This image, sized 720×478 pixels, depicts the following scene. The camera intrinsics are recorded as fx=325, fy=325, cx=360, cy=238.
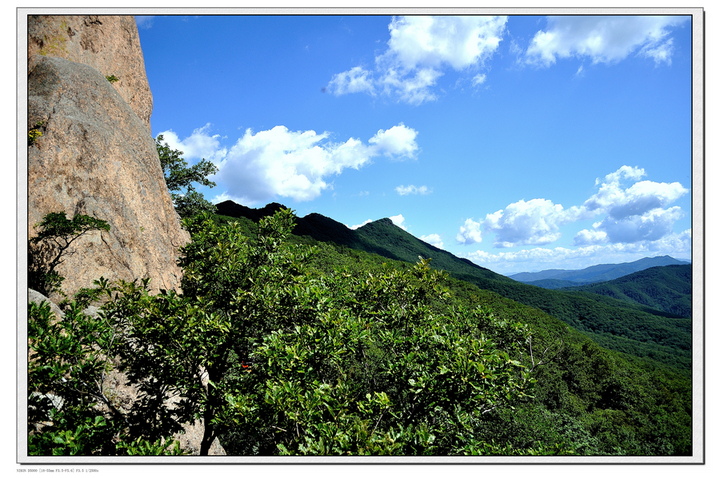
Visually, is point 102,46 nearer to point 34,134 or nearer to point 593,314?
point 34,134

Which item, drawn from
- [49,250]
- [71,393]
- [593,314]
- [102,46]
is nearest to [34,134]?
[49,250]

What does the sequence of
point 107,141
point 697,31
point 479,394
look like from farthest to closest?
point 107,141 < point 697,31 < point 479,394

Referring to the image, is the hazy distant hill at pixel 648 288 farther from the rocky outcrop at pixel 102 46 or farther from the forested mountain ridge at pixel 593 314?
the rocky outcrop at pixel 102 46


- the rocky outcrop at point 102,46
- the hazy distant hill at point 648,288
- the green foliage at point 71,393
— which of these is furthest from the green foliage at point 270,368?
the hazy distant hill at point 648,288

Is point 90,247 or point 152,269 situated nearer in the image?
point 90,247

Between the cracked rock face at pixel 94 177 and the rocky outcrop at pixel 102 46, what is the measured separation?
106cm

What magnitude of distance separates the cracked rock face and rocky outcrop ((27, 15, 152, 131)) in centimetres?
106

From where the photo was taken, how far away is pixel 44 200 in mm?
9781

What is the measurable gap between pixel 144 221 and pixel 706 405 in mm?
15628

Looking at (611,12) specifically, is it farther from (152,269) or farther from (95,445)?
(152,269)

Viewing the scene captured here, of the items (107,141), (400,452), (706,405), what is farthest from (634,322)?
(107,141)

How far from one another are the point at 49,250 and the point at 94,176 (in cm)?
278

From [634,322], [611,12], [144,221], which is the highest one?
[611,12]

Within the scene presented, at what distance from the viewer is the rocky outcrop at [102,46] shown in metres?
13.0
